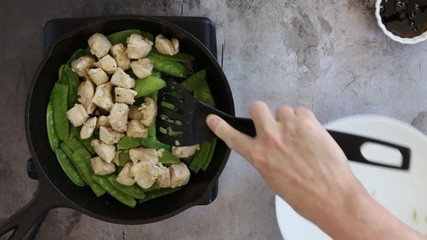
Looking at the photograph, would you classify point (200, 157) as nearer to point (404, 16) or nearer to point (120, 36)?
point (120, 36)

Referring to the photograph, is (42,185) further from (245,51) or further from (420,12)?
(420,12)

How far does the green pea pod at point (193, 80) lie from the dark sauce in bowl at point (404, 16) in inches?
17.1

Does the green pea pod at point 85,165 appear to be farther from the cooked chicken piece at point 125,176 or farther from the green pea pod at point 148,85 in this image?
the green pea pod at point 148,85

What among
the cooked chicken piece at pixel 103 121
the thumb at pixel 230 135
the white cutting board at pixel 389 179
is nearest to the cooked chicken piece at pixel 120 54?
the cooked chicken piece at pixel 103 121

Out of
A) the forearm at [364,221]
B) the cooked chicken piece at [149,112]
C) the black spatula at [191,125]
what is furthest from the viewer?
the cooked chicken piece at [149,112]

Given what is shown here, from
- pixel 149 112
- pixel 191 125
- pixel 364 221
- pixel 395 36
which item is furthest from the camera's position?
pixel 395 36

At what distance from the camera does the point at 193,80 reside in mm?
1269

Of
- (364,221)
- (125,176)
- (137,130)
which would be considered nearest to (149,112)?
(137,130)

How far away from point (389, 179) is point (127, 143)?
586 millimetres

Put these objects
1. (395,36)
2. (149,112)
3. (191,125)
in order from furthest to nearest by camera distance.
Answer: (395,36), (149,112), (191,125)

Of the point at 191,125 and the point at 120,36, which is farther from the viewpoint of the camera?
the point at 120,36

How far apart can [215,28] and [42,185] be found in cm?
51

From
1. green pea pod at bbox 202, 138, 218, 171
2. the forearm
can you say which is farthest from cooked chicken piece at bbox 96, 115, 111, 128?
the forearm

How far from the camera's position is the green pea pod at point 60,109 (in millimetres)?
1270
